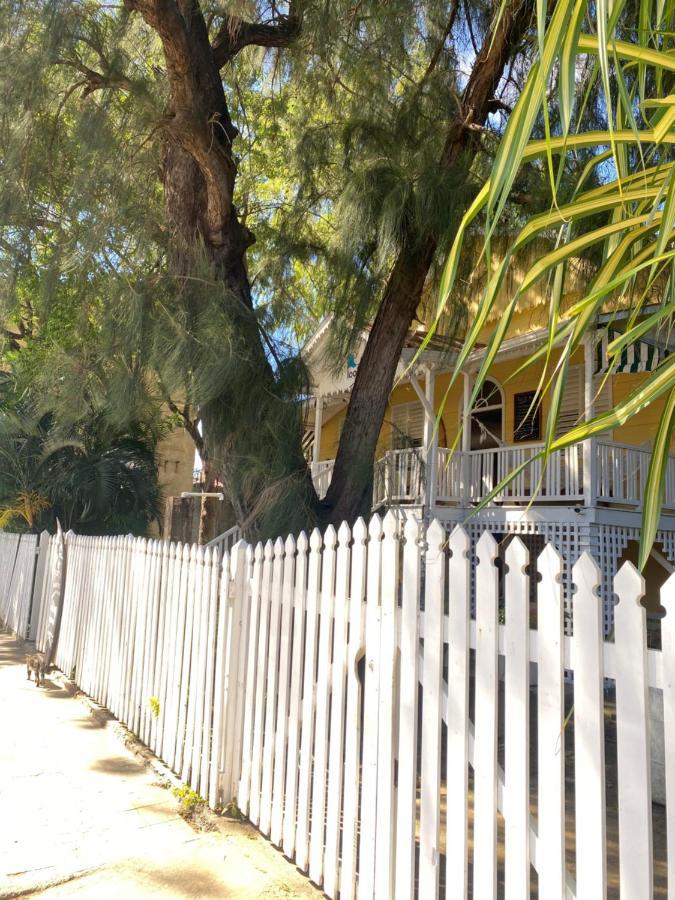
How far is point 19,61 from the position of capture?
6.64m

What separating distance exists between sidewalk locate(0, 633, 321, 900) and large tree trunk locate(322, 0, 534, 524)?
10.2ft

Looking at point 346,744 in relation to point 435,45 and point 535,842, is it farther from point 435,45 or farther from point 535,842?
point 435,45

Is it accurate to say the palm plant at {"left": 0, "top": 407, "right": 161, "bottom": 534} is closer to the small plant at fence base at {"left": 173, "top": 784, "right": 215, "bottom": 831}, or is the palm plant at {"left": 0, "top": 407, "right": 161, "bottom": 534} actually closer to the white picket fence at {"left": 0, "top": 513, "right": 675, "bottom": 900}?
the white picket fence at {"left": 0, "top": 513, "right": 675, "bottom": 900}

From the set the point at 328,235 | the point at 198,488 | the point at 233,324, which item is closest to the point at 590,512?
the point at 328,235

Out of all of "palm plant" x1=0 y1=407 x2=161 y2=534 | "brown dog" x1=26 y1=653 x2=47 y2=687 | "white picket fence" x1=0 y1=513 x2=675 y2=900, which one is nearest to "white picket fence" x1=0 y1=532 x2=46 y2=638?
"palm plant" x1=0 y1=407 x2=161 y2=534

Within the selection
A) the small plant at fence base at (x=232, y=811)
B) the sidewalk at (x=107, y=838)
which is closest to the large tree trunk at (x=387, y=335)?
the sidewalk at (x=107, y=838)

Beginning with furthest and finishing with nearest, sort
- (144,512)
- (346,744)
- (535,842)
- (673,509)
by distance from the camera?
(144,512)
(673,509)
(346,744)
(535,842)

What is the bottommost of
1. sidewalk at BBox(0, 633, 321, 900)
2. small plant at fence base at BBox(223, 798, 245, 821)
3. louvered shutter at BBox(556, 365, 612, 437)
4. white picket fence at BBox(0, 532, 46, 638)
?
sidewalk at BBox(0, 633, 321, 900)

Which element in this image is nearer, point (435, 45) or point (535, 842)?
point (535, 842)

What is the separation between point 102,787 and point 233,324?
3.77 m

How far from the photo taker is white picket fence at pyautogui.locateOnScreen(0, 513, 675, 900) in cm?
207

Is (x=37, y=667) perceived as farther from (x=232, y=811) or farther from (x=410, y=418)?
(x=410, y=418)

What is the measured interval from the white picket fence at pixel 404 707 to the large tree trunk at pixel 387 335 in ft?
7.65

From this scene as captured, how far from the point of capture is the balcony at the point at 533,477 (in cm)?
997
